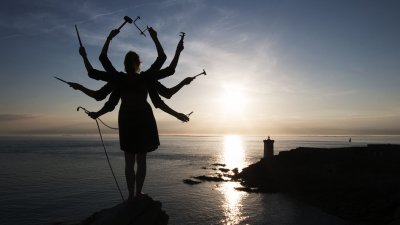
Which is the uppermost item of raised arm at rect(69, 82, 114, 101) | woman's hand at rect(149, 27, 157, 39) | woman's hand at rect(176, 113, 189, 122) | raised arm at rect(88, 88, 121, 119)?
woman's hand at rect(149, 27, 157, 39)

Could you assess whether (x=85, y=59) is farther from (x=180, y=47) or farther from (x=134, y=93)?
(x=180, y=47)

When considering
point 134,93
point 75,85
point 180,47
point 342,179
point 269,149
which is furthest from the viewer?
point 269,149

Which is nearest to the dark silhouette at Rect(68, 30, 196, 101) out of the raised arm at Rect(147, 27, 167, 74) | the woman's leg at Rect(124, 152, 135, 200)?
the raised arm at Rect(147, 27, 167, 74)

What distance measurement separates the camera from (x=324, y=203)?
34.0 meters

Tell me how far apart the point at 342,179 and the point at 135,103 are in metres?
34.4

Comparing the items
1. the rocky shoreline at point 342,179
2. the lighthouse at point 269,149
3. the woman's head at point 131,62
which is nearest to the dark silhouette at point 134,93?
the woman's head at point 131,62

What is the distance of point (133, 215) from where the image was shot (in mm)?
5621

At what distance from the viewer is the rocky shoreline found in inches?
1070

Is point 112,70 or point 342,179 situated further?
point 342,179

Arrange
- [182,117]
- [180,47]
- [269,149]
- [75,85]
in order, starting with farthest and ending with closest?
1. [269,149]
2. [182,117]
3. [180,47]
4. [75,85]

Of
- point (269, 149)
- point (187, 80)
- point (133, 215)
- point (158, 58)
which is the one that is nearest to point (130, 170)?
point (133, 215)

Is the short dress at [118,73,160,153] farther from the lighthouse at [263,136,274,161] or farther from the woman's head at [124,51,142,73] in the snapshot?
the lighthouse at [263,136,274,161]

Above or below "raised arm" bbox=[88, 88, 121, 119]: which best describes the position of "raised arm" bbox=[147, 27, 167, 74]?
above

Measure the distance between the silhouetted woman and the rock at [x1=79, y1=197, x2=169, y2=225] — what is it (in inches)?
32.7
